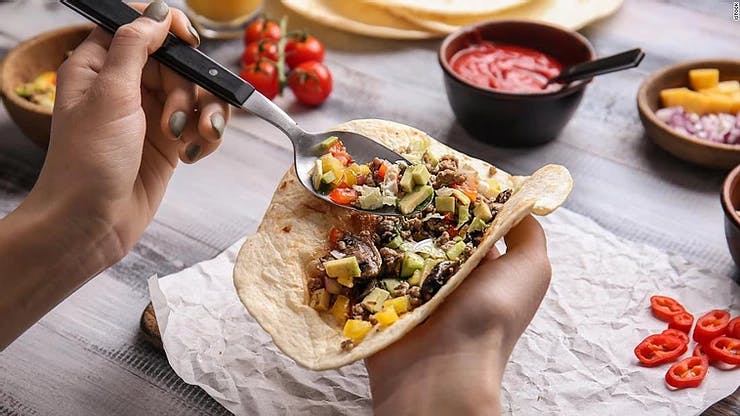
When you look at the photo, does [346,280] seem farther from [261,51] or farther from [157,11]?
[261,51]

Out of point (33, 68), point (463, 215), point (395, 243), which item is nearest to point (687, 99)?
point (463, 215)

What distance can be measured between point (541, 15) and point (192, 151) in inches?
91.8

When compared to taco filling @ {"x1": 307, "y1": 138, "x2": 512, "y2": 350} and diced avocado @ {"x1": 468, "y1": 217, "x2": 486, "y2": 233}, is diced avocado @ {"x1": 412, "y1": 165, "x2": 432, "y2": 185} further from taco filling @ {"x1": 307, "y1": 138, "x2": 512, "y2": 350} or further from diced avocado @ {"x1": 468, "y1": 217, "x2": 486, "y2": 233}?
diced avocado @ {"x1": 468, "y1": 217, "x2": 486, "y2": 233}

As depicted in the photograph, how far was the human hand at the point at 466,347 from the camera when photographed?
2.29m

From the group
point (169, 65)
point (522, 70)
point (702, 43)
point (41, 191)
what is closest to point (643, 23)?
point (702, 43)

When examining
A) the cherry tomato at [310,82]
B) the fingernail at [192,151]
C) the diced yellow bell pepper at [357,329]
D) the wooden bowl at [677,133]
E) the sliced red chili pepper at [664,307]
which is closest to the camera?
the diced yellow bell pepper at [357,329]

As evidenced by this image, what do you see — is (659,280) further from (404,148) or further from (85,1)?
(85,1)

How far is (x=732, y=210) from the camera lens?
119 inches

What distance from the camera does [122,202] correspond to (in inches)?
100

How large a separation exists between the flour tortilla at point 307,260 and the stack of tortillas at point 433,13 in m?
1.58

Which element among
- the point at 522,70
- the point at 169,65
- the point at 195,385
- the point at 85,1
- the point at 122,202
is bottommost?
the point at 195,385

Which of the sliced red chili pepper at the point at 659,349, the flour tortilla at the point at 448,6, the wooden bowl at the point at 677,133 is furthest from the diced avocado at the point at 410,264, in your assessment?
the flour tortilla at the point at 448,6

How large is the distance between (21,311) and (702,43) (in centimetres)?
357

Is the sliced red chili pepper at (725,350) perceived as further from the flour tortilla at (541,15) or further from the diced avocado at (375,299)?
the flour tortilla at (541,15)
